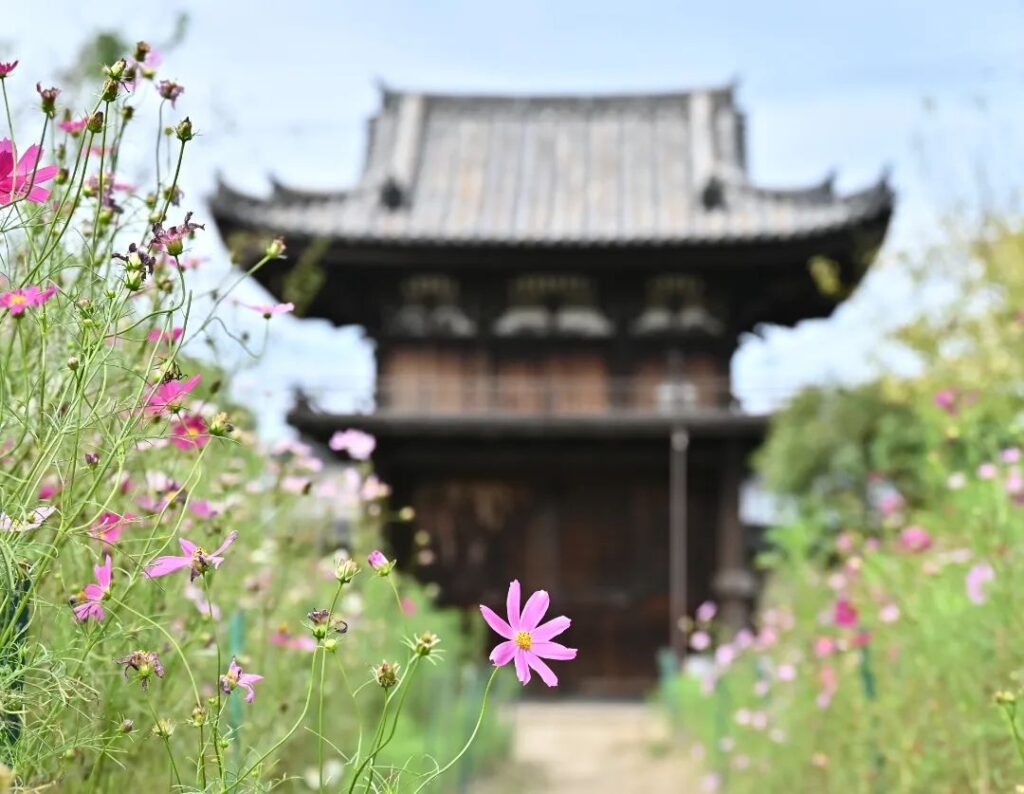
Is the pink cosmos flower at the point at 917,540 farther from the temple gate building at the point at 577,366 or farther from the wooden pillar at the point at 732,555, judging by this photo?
the wooden pillar at the point at 732,555

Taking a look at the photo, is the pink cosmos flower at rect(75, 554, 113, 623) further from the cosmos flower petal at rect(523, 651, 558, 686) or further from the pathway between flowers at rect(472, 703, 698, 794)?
the pathway between flowers at rect(472, 703, 698, 794)

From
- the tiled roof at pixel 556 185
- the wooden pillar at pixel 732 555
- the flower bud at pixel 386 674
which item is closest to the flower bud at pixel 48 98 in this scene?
the flower bud at pixel 386 674

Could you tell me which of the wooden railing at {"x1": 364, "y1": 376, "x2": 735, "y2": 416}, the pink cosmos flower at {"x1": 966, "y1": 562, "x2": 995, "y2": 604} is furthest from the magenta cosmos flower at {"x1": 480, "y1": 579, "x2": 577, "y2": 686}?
the wooden railing at {"x1": 364, "y1": 376, "x2": 735, "y2": 416}

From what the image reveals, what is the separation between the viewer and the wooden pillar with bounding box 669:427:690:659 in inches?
384

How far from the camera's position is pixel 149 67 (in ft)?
5.18

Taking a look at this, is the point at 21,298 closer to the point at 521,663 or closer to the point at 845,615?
the point at 521,663

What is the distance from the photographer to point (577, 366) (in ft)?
34.5

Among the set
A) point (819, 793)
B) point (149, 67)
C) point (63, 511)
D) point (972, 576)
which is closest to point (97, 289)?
point (149, 67)

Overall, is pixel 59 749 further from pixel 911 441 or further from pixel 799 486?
pixel 799 486

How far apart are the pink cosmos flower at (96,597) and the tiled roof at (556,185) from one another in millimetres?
Answer: 8906

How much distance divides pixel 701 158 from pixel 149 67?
10.5 metres

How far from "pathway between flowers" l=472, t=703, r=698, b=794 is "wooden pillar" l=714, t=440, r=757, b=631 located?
1.22 metres

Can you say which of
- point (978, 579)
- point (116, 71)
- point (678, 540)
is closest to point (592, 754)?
point (678, 540)

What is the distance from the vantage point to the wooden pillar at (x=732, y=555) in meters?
9.83
